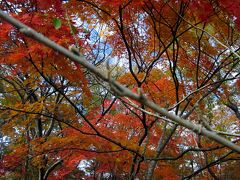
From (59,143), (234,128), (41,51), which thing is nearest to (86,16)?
(41,51)

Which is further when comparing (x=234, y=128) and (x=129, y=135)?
(x=234, y=128)

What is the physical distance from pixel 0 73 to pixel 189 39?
5610 mm

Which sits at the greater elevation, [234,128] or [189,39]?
[234,128]

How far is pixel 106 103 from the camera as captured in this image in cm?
1027

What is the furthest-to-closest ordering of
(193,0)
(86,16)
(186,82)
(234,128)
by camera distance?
(234,128), (186,82), (86,16), (193,0)

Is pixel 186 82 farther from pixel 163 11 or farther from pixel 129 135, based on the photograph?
pixel 163 11

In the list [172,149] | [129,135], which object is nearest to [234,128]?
[172,149]

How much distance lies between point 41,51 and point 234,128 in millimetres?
12624

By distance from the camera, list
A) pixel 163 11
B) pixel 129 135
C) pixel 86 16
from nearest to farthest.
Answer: pixel 163 11
pixel 86 16
pixel 129 135

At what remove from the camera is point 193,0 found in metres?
5.81

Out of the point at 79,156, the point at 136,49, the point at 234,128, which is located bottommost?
the point at 79,156

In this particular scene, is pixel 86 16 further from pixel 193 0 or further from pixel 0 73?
pixel 0 73

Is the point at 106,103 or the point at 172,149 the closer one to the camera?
the point at 106,103

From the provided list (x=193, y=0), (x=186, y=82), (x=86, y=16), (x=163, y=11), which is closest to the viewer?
(x=193, y=0)
